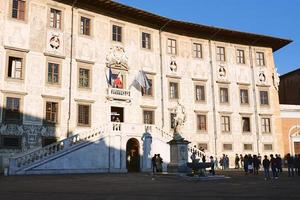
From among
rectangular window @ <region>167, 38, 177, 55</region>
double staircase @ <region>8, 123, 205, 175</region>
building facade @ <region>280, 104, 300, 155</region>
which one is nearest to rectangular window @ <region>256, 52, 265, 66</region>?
building facade @ <region>280, 104, 300, 155</region>

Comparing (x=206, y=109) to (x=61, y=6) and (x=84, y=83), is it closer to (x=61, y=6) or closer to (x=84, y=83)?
(x=84, y=83)

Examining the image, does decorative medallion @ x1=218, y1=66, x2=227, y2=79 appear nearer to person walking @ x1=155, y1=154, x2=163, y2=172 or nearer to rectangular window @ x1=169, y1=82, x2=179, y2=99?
rectangular window @ x1=169, y1=82, x2=179, y2=99

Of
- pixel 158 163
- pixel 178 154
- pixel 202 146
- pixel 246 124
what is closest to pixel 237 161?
pixel 202 146

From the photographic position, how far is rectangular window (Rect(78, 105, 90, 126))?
27.0m

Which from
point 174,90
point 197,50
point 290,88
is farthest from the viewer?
point 290,88

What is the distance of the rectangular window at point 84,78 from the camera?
2761 cm

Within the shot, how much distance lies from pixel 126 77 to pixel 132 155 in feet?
20.8

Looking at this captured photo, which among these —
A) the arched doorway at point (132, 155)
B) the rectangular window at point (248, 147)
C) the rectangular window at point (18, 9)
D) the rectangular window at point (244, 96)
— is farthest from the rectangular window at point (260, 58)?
the rectangular window at point (18, 9)

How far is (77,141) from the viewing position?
80.2 feet

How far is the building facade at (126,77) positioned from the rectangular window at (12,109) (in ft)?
→ 0.21

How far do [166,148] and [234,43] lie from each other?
13.9 meters

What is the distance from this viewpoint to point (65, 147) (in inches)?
928

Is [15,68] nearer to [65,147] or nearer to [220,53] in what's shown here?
[65,147]

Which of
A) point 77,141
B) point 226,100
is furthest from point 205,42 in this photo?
point 77,141
